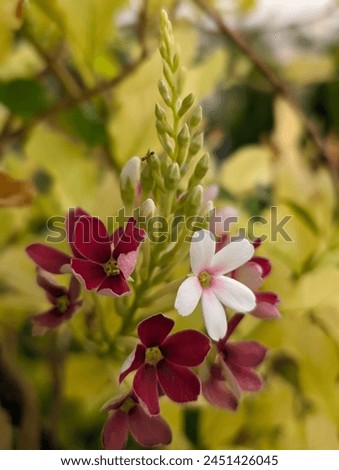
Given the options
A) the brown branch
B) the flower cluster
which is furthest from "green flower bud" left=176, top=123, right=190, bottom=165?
the brown branch

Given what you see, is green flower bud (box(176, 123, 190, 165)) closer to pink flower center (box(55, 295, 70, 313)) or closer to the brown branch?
pink flower center (box(55, 295, 70, 313))

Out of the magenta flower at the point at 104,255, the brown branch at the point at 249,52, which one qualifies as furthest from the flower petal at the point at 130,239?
the brown branch at the point at 249,52

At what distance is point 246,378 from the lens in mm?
244

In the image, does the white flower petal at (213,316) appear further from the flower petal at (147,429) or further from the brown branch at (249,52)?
the brown branch at (249,52)

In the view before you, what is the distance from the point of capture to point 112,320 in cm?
27

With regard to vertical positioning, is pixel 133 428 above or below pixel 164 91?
below

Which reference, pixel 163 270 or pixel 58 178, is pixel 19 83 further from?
pixel 163 270

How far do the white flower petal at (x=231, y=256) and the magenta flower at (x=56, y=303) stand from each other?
61 millimetres

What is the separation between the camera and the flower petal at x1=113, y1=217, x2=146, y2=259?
20 cm

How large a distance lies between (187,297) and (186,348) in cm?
3

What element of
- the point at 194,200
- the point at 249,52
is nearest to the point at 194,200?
the point at 194,200

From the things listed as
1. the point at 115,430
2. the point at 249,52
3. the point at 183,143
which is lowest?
the point at 115,430

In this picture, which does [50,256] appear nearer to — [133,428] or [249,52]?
[133,428]

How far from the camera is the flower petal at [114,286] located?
0.66 feet
